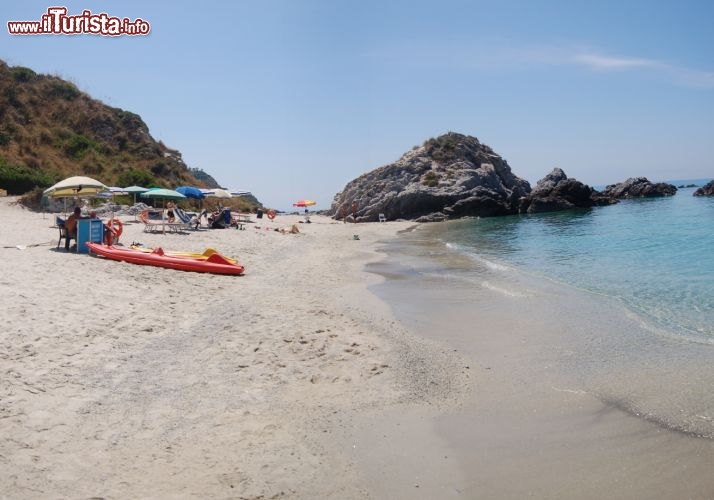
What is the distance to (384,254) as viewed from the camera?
81.7ft

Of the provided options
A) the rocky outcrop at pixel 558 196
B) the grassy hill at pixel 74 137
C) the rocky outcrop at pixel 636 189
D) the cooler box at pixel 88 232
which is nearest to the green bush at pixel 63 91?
the grassy hill at pixel 74 137

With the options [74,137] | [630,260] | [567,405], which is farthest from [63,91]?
[567,405]

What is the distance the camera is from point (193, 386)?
6.63m

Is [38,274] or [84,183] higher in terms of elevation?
[84,183]

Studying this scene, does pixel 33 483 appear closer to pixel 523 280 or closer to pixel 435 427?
pixel 435 427

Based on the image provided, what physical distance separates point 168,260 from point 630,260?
16.7 meters

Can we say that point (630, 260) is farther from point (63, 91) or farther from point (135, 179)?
point (63, 91)

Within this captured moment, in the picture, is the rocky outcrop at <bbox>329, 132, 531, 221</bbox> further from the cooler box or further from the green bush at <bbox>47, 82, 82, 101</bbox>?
the cooler box

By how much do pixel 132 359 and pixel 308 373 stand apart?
2.47 m

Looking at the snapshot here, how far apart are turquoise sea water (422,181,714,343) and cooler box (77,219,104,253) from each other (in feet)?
43.4

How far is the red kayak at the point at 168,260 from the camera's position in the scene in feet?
47.9

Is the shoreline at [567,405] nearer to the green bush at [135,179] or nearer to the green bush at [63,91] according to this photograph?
the green bush at [135,179]

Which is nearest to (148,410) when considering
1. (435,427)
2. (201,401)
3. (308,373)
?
(201,401)

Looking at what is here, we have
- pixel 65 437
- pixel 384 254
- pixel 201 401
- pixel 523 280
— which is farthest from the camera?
pixel 384 254
